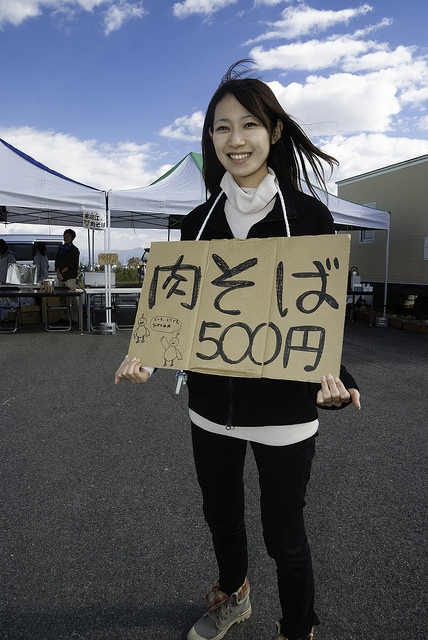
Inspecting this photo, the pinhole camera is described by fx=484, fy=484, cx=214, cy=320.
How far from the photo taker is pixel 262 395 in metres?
1.43

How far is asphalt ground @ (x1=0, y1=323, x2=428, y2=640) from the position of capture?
1.92m

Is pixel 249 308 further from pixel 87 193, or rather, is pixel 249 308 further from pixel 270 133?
pixel 87 193

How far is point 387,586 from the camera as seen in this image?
2.08m

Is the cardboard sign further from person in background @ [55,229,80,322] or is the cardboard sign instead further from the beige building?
the beige building

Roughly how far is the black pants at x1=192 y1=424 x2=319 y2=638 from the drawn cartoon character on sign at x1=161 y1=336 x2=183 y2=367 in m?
0.29

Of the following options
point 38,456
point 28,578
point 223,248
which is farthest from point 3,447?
point 223,248

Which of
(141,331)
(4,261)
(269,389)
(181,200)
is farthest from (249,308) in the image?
(4,261)

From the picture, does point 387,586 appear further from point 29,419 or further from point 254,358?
point 29,419

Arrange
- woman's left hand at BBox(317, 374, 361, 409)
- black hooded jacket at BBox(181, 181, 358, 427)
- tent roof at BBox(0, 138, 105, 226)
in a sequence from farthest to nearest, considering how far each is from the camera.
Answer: tent roof at BBox(0, 138, 105, 226), black hooded jacket at BBox(181, 181, 358, 427), woman's left hand at BBox(317, 374, 361, 409)

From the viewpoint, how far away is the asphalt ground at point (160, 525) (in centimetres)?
192

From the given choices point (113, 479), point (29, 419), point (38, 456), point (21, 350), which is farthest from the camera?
point (21, 350)

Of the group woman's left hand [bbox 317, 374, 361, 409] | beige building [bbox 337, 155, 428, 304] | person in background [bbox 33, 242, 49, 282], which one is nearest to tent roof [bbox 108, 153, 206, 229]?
person in background [bbox 33, 242, 49, 282]

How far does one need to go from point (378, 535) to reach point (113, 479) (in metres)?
1.59

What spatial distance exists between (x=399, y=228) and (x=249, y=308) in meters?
12.0
